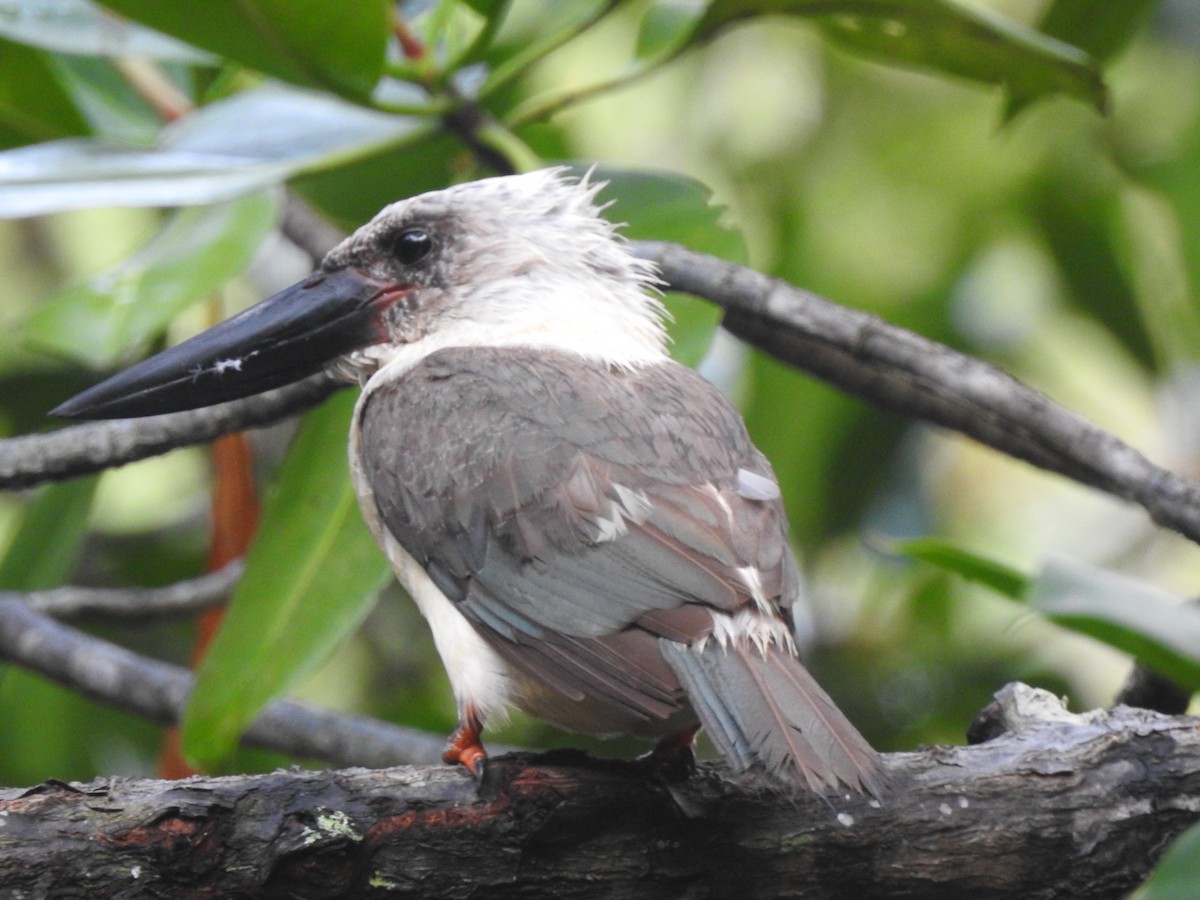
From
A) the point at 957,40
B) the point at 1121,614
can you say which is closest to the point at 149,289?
the point at 957,40

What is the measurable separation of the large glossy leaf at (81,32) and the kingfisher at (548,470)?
0.79 meters

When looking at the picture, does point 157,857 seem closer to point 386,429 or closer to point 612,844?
point 612,844

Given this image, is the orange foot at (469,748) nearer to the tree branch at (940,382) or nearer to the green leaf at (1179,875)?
the green leaf at (1179,875)

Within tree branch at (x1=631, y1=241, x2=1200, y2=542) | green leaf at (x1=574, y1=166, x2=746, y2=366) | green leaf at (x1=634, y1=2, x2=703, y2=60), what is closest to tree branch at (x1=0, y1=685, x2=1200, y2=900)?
tree branch at (x1=631, y1=241, x2=1200, y2=542)

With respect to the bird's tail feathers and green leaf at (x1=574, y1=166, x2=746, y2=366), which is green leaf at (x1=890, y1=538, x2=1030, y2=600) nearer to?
the bird's tail feathers

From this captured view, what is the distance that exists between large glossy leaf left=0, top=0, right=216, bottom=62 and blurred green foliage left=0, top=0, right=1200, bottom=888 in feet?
0.04

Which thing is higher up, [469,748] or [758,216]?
[758,216]

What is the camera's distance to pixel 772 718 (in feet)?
5.77

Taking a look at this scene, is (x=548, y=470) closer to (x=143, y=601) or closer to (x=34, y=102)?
(x=143, y=601)

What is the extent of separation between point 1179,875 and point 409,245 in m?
1.76

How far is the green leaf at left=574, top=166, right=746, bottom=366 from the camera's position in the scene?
108 inches

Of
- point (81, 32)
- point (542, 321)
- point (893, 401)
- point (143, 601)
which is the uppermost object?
point (81, 32)

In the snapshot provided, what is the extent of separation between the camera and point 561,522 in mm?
2062

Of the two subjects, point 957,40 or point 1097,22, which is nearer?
point 957,40
